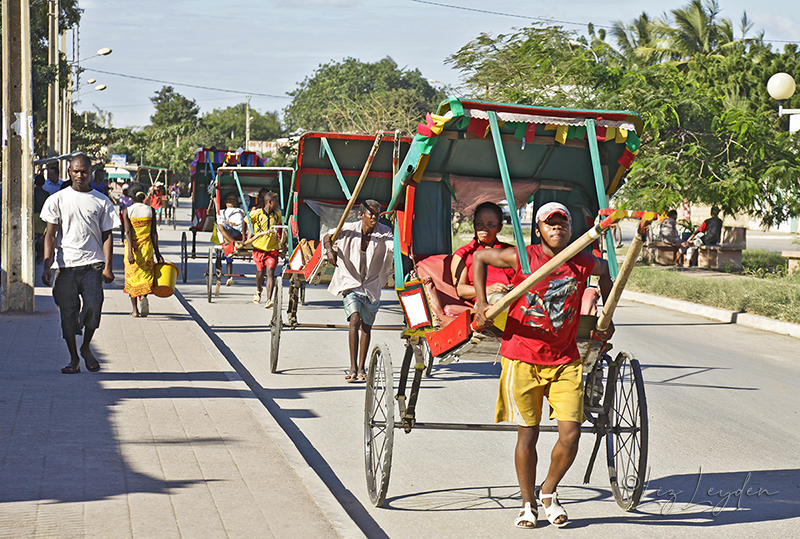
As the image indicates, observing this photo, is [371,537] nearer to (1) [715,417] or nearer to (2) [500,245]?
(2) [500,245]

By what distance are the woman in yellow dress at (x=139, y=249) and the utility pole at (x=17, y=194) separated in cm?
126

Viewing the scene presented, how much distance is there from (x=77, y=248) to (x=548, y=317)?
5.18m

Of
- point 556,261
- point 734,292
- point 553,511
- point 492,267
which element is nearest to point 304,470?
point 553,511

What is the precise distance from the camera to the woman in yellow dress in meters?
12.9

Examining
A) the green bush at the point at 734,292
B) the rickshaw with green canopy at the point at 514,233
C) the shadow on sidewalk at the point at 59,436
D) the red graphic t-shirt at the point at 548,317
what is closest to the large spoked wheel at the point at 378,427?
the rickshaw with green canopy at the point at 514,233

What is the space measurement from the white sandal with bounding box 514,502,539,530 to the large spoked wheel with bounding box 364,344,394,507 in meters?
0.75

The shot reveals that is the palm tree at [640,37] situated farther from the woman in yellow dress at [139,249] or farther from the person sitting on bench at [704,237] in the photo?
the woman in yellow dress at [139,249]

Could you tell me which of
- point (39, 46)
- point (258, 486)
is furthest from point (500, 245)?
point (39, 46)

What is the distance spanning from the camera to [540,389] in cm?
500

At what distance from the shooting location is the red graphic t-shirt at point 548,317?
486 centimetres

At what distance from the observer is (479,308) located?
4.91 metres

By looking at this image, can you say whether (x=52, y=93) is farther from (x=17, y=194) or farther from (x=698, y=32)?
(x=698, y=32)

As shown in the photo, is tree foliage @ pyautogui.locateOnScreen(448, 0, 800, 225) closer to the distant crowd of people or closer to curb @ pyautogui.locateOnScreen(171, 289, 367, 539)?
the distant crowd of people

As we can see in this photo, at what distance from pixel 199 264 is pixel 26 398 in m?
17.1
